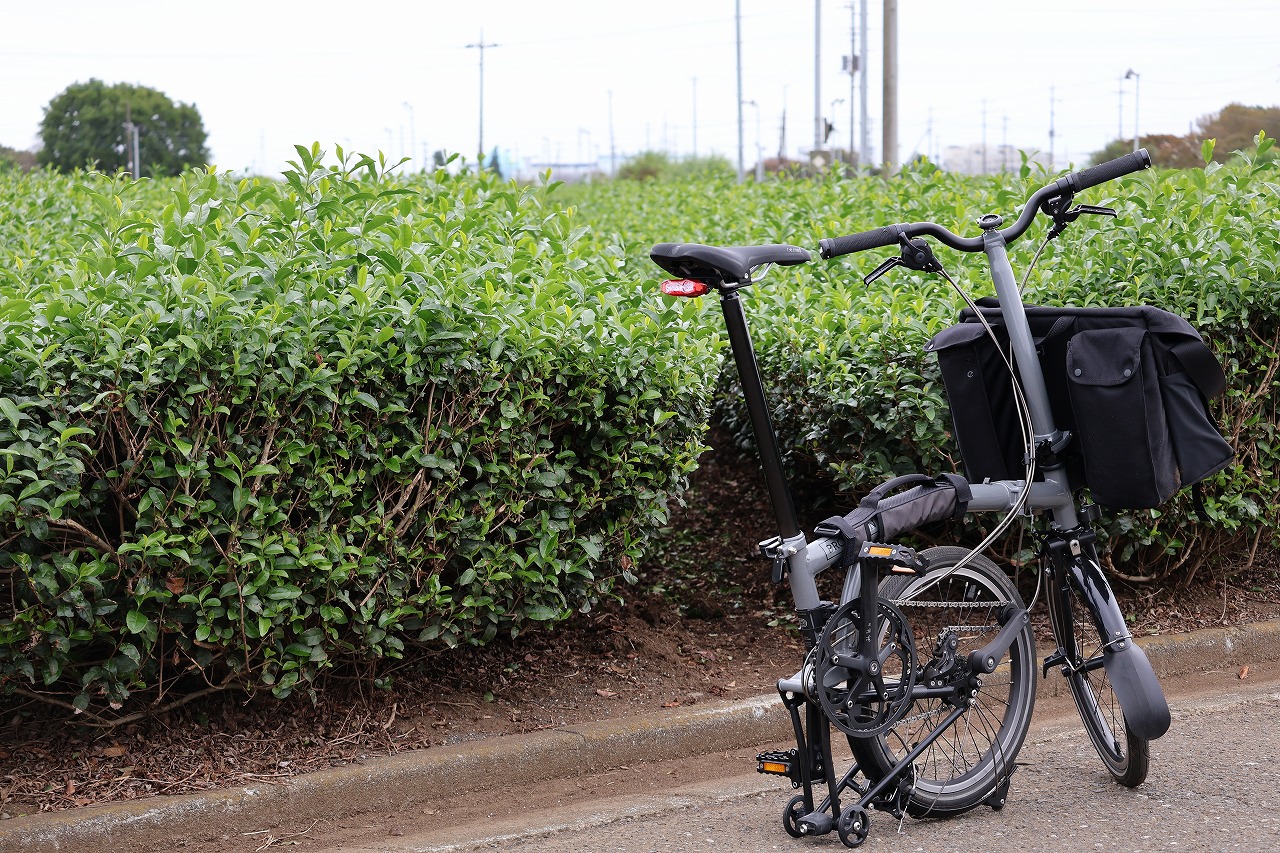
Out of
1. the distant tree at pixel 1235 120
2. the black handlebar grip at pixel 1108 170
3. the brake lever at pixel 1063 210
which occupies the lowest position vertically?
the brake lever at pixel 1063 210

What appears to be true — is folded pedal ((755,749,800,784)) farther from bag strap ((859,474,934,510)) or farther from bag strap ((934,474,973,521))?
bag strap ((934,474,973,521))

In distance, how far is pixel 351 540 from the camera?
359 cm

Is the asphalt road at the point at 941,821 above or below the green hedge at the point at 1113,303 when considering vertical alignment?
below

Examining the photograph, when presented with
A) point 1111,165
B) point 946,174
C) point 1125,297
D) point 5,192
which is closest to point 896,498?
point 1111,165

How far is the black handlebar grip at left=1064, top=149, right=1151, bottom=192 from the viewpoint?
3.24 metres

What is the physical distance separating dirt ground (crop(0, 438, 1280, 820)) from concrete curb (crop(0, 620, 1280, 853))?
10cm

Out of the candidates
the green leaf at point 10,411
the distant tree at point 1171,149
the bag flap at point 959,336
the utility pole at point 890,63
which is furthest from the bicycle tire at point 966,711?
the utility pole at point 890,63

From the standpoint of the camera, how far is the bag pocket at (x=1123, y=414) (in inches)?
126

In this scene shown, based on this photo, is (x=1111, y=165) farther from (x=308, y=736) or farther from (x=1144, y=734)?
(x=308, y=736)

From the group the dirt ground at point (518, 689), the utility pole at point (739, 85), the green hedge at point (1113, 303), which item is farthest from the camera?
the utility pole at point (739, 85)

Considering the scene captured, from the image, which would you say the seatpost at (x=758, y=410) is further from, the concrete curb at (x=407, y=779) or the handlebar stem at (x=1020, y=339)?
the concrete curb at (x=407, y=779)

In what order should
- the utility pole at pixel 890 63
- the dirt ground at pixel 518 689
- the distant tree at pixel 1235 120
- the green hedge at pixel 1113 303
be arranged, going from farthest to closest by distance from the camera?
1. the utility pole at pixel 890 63
2. the distant tree at pixel 1235 120
3. the green hedge at pixel 1113 303
4. the dirt ground at pixel 518 689

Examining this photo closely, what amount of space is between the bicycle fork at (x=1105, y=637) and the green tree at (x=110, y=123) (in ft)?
238

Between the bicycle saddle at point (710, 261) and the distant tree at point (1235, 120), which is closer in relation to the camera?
the bicycle saddle at point (710, 261)
